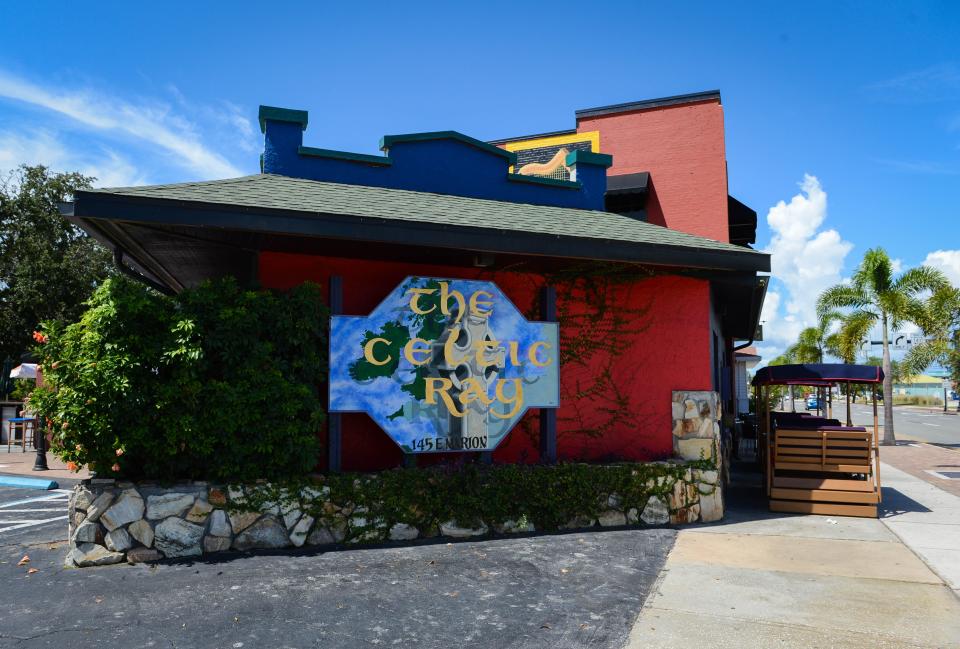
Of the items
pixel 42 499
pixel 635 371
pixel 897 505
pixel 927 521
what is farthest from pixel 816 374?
pixel 42 499

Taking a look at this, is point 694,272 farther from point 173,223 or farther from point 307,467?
point 173,223

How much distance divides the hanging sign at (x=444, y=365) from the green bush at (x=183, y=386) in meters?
0.68

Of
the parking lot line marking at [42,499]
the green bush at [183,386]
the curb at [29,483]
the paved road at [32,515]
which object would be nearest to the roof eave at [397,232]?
the green bush at [183,386]

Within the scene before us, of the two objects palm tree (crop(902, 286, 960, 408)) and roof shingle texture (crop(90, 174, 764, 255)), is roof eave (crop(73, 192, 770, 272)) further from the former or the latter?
palm tree (crop(902, 286, 960, 408))

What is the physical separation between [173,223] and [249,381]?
1.79 m

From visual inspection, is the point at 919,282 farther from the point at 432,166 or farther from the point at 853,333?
the point at 432,166

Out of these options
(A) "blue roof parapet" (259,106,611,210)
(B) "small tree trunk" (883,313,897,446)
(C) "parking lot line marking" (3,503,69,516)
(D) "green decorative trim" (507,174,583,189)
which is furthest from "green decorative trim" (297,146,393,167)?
(B) "small tree trunk" (883,313,897,446)

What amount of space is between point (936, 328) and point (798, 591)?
972 inches

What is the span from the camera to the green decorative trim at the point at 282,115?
973 cm

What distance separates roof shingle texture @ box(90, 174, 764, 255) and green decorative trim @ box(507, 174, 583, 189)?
1.75 feet

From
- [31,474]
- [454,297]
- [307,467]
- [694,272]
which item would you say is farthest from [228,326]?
[31,474]

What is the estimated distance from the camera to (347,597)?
17.9ft

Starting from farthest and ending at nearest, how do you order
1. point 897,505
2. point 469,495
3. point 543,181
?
point 543,181 < point 897,505 < point 469,495

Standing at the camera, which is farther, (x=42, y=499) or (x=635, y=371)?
(x=42, y=499)
